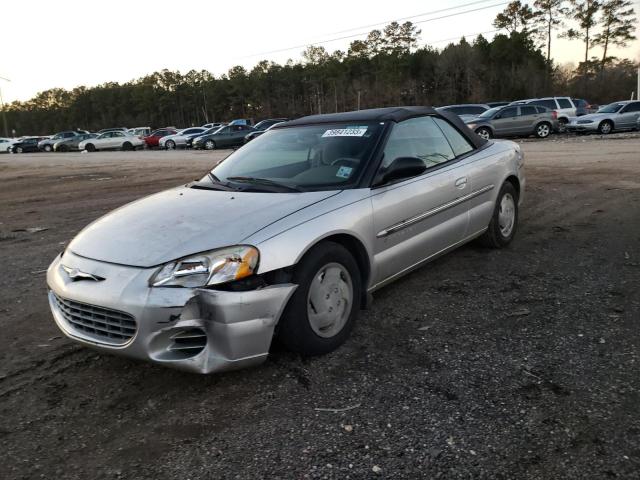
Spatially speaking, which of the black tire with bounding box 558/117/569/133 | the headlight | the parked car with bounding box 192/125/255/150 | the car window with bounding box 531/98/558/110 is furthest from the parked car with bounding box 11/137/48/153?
the headlight

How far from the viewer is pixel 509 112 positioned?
22.9 m

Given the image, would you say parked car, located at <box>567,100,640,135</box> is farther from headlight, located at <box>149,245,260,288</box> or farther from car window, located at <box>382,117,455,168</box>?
headlight, located at <box>149,245,260,288</box>

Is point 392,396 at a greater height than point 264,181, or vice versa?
point 264,181

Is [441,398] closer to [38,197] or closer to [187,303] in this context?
[187,303]

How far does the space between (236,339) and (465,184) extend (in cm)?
265

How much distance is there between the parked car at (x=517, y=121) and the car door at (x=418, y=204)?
1916 cm

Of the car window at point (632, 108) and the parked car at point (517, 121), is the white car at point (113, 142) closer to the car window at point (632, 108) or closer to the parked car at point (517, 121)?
the parked car at point (517, 121)

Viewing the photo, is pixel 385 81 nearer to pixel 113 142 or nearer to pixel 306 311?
pixel 113 142

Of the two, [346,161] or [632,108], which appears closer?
[346,161]

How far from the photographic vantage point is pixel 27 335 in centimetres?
382

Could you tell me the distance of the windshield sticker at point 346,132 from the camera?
13.4 feet

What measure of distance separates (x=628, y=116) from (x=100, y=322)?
25183 mm

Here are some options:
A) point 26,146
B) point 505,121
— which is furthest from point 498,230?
point 26,146

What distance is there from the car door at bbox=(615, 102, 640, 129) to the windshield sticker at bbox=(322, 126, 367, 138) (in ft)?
74.8
